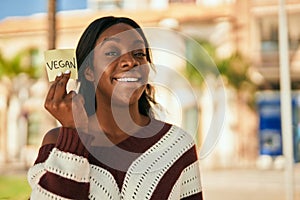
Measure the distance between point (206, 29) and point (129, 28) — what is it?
24896 millimetres

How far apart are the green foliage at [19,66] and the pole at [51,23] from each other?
593 inches

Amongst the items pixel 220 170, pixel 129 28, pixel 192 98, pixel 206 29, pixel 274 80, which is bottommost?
pixel 220 170

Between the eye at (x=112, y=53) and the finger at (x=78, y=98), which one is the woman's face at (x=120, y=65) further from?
the finger at (x=78, y=98)

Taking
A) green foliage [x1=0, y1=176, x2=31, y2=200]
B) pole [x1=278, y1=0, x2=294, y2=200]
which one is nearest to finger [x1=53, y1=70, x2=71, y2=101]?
green foliage [x1=0, y1=176, x2=31, y2=200]

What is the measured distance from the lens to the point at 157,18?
26.5 meters

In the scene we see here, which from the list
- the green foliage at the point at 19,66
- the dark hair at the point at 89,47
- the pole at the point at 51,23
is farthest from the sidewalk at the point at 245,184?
the dark hair at the point at 89,47

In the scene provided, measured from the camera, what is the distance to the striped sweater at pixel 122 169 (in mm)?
1604

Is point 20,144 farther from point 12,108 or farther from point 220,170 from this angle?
point 220,170

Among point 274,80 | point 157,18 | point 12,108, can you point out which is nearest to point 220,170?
point 274,80

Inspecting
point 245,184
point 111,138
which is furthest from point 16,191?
point 111,138

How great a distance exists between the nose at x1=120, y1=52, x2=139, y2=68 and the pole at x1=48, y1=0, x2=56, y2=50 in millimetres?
9858

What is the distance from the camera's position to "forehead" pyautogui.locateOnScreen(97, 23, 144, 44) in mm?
1749

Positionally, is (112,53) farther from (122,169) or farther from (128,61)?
(122,169)

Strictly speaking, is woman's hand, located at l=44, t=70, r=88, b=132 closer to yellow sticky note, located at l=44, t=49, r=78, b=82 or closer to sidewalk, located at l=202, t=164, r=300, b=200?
yellow sticky note, located at l=44, t=49, r=78, b=82
